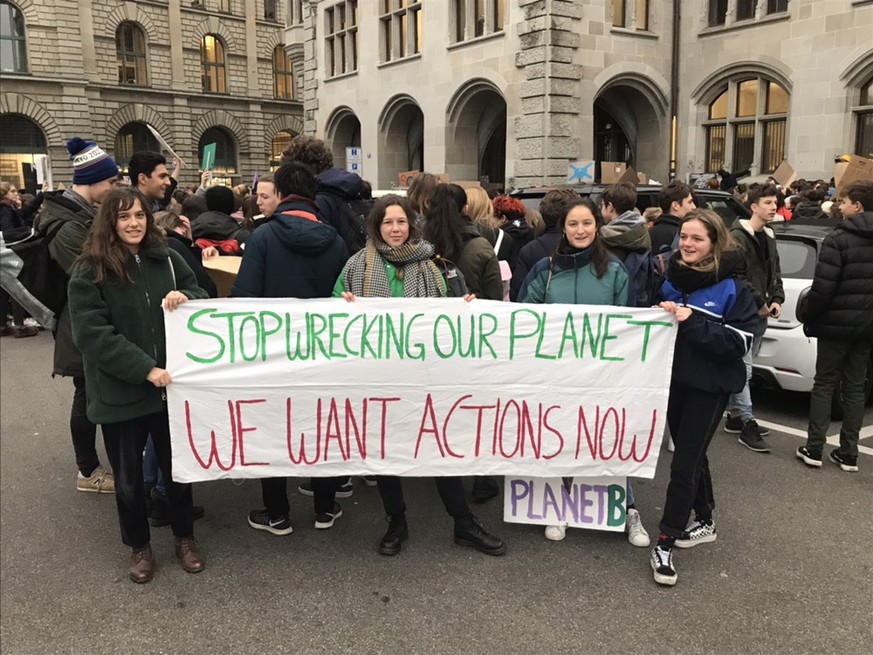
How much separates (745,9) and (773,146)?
10.3 feet

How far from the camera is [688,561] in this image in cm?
359

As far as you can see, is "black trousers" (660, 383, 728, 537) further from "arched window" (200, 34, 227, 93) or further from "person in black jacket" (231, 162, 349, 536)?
"arched window" (200, 34, 227, 93)

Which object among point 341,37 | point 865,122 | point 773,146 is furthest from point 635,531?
point 341,37

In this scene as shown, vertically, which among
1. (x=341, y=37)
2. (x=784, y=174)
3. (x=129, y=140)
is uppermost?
(x=341, y=37)

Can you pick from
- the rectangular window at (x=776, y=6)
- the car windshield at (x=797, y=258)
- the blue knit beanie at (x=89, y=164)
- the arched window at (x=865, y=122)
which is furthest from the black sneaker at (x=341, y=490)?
the rectangular window at (x=776, y=6)

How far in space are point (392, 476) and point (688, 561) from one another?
154 centimetres

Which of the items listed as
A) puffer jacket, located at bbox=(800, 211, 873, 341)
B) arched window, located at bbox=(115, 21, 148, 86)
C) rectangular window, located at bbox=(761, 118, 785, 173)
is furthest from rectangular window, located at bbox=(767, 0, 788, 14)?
arched window, located at bbox=(115, 21, 148, 86)

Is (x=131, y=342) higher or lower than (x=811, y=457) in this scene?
higher

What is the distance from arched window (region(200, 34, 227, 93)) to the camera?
39906mm

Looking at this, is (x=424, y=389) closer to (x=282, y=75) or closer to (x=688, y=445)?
(x=688, y=445)

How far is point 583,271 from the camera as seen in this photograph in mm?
→ 3682

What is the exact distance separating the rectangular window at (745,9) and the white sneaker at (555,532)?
1590 centimetres

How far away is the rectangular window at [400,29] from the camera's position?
63.4 ft

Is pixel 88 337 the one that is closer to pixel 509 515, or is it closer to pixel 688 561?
pixel 509 515
